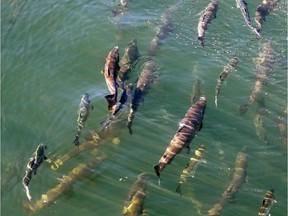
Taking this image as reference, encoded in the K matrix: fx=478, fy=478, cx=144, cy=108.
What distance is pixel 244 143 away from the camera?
11.3m

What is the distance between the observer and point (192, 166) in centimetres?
1080

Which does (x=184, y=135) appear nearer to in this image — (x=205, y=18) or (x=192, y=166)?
(x=192, y=166)

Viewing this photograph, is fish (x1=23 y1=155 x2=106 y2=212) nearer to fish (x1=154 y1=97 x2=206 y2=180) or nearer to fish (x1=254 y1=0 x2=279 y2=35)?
fish (x1=154 y1=97 x2=206 y2=180)

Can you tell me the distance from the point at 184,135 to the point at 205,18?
525 centimetres

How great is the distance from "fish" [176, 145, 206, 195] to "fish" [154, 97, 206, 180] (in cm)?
47

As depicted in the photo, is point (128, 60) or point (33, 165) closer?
point (33, 165)

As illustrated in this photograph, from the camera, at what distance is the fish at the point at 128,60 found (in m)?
12.7

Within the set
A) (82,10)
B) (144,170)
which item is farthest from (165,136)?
(82,10)

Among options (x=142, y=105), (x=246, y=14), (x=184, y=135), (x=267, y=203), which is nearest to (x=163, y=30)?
(x=246, y=14)

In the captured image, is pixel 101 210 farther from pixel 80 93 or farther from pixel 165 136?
pixel 80 93

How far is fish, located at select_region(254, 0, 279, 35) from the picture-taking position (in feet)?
47.9

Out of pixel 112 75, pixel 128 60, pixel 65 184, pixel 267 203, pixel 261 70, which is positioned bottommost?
pixel 65 184

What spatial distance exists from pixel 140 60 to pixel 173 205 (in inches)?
188

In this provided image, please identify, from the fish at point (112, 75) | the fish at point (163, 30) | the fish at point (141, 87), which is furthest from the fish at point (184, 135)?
the fish at point (163, 30)
